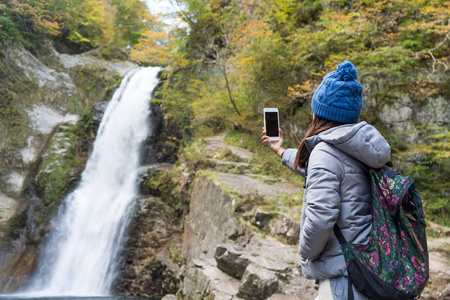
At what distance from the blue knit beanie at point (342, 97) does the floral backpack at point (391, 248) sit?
13.7 inches

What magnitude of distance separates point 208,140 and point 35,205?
23.6 feet

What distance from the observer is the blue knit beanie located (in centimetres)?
165

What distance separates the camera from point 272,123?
2.27m

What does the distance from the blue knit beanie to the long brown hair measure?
4 centimetres

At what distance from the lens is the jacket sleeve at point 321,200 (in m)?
1.45

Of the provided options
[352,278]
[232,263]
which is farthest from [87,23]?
[352,278]

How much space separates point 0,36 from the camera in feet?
44.4

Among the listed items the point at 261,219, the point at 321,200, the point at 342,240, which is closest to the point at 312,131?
the point at 321,200

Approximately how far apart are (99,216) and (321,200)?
10.6m

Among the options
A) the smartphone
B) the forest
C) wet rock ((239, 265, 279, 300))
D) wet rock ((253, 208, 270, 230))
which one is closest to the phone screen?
the smartphone

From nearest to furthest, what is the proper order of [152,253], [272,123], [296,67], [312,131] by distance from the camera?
[312,131] → [272,123] → [296,67] → [152,253]

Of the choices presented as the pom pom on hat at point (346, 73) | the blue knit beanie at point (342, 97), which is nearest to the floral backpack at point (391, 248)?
the blue knit beanie at point (342, 97)

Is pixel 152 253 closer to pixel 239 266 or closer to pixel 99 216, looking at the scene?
pixel 99 216

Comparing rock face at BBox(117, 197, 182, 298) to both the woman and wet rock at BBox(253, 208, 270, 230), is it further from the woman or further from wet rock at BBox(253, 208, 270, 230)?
the woman
